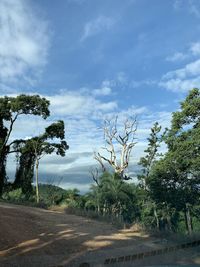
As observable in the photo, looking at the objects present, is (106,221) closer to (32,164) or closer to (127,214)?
(32,164)

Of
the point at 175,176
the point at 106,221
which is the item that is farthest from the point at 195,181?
the point at 106,221

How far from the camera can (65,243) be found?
53.2ft

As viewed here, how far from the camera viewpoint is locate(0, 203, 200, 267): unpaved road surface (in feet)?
44.8

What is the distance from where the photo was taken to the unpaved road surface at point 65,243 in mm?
13658

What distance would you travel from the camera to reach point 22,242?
15.4 meters

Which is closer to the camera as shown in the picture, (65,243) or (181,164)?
(65,243)

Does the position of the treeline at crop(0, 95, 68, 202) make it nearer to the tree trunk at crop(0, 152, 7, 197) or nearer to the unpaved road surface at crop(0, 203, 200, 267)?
the tree trunk at crop(0, 152, 7, 197)

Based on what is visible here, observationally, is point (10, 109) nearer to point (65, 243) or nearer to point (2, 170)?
point (2, 170)

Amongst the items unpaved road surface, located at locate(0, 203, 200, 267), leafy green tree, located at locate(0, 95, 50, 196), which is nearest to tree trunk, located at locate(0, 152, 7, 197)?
leafy green tree, located at locate(0, 95, 50, 196)

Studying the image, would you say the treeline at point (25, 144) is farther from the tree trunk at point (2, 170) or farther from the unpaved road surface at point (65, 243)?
the unpaved road surface at point (65, 243)

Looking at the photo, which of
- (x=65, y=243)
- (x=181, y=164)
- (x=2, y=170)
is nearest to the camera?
(x=65, y=243)

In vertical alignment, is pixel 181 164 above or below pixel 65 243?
above

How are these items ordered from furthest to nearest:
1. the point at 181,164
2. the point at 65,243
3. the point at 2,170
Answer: the point at 2,170 → the point at 181,164 → the point at 65,243

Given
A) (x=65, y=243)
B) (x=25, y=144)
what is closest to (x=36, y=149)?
(x=25, y=144)
